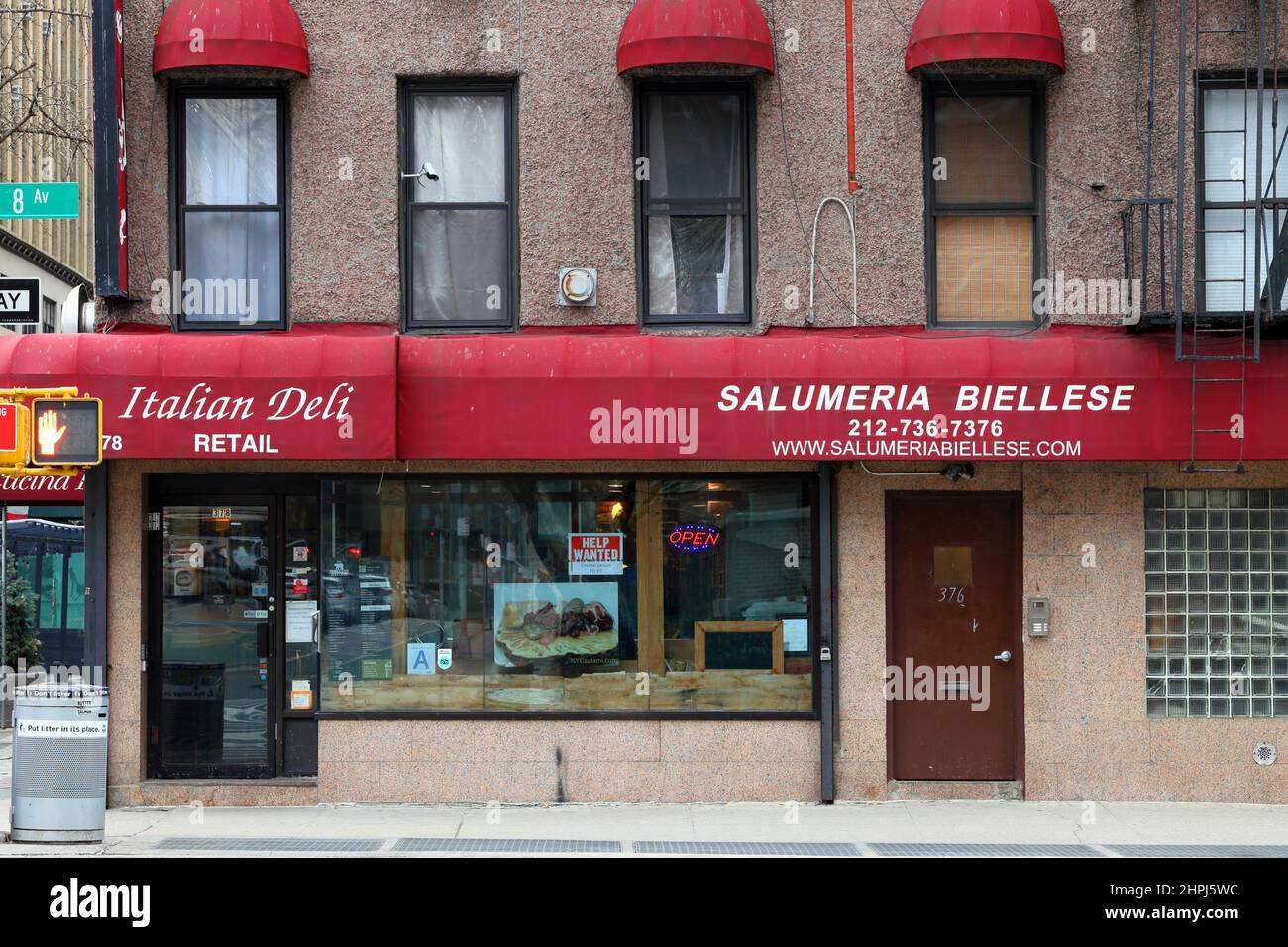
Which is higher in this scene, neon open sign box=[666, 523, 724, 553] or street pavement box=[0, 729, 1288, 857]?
neon open sign box=[666, 523, 724, 553]

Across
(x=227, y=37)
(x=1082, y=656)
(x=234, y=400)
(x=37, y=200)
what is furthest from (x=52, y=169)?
(x=1082, y=656)

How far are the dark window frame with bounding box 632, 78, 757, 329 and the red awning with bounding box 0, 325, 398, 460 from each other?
2309mm

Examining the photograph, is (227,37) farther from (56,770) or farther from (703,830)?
(703,830)

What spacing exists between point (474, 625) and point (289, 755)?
77.0 inches

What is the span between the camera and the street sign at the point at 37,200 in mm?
12078

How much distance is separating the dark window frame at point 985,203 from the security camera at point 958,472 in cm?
114

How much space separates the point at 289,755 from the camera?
1266 centimetres

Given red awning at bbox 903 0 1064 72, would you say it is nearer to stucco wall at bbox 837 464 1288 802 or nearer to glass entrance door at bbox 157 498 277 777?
stucco wall at bbox 837 464 1288 802

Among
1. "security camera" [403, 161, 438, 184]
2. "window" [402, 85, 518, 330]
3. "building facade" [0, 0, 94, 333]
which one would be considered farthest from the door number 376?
"building facade" [0, 0, 94, 333]

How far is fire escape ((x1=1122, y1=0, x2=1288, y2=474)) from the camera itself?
11562 mm

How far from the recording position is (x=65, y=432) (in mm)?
10523

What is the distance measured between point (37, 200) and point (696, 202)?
543cm

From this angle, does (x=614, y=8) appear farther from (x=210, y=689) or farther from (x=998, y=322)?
(x=210, y=689)

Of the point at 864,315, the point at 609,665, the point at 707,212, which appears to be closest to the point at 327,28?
the point at 707,212
